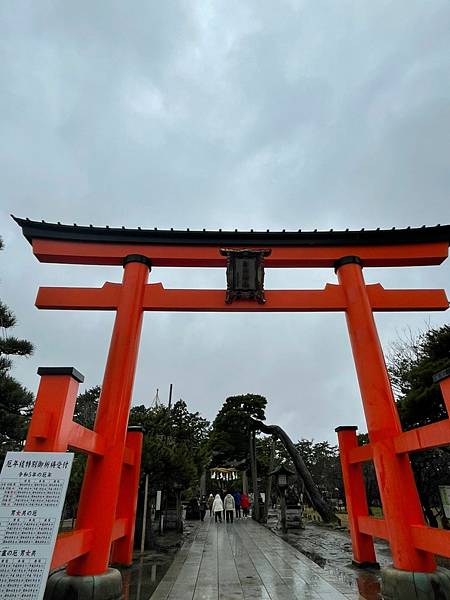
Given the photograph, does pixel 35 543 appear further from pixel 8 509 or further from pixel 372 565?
pixel 372 565

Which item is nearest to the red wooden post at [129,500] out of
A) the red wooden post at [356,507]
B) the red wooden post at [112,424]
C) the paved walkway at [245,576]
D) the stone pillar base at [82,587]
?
the paved walkway at [245,576]

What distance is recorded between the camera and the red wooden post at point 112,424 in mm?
5602

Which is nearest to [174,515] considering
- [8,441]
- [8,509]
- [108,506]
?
[8,441]

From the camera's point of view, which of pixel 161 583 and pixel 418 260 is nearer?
pixel 161 583

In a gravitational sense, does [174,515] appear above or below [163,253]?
below

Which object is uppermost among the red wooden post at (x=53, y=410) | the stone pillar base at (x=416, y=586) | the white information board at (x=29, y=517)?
the red wooden post at (x=53, y=410)

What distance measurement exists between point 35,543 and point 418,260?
28.3 ft

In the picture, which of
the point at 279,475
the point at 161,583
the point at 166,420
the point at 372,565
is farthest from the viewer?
the point at 279,475

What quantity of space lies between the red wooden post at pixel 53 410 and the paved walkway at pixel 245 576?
9.92 feet

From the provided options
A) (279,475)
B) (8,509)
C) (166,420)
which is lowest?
(8,509)

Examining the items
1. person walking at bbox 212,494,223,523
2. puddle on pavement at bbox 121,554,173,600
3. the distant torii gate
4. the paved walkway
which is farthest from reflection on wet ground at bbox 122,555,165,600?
person walking at bbox 212,494,223,523

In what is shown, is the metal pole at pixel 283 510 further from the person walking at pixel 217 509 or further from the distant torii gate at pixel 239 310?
the distant torii gate at pixel 239 310

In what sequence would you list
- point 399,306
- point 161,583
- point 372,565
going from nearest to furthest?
1. point 161,583
2. point 372,565
3. point 399,306

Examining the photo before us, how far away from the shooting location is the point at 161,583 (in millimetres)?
6281
